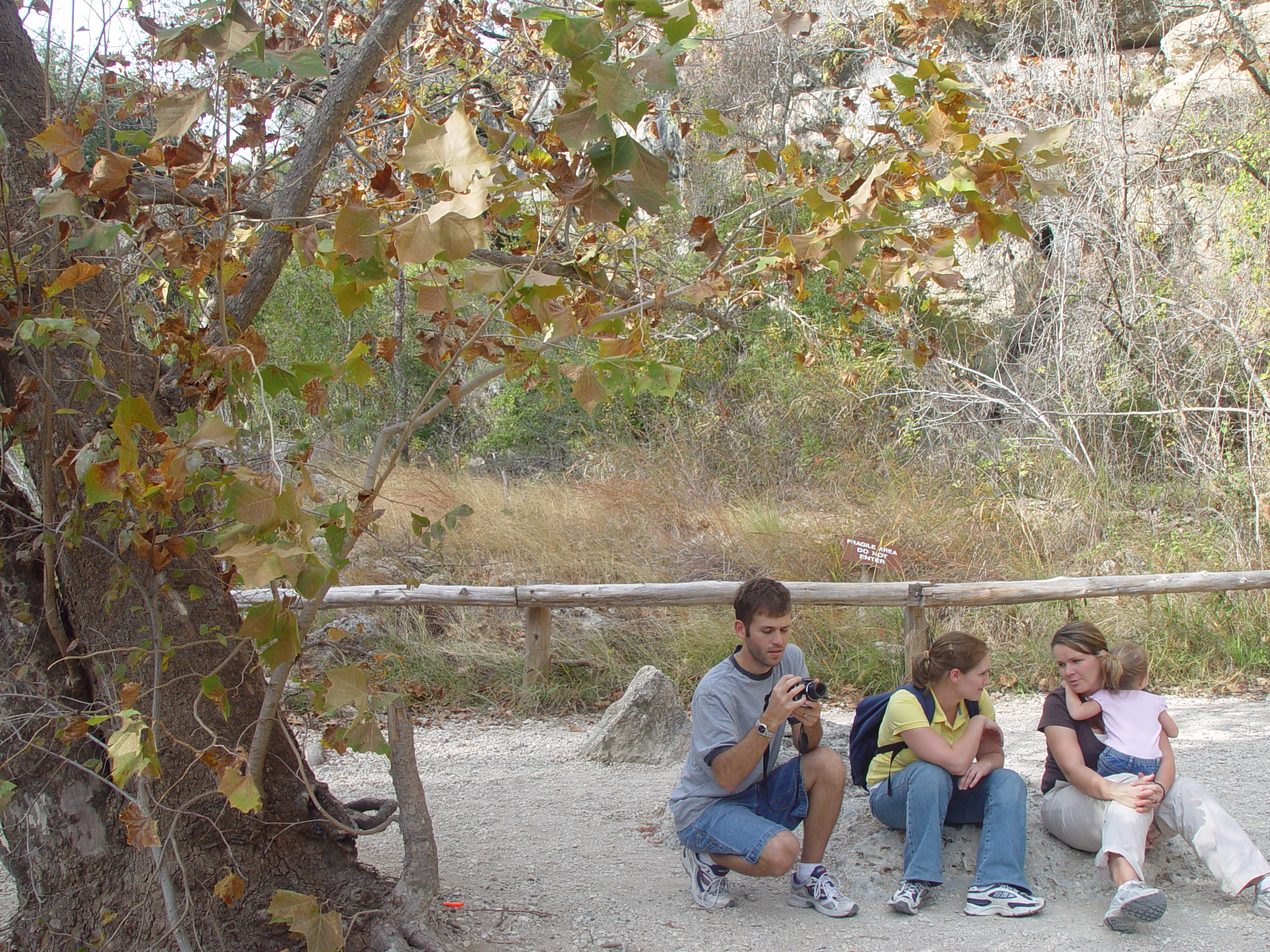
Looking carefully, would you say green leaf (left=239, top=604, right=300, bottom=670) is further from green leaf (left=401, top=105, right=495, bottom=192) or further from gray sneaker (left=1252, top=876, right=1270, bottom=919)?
gray sneaker (left=1252, top=876, right=1270, bottom=919)

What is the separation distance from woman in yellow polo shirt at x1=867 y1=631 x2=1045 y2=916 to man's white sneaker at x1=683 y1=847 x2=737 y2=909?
0.53 meters

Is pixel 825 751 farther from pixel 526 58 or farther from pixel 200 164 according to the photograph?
pixel 526 58

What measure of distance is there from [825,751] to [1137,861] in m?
0.97

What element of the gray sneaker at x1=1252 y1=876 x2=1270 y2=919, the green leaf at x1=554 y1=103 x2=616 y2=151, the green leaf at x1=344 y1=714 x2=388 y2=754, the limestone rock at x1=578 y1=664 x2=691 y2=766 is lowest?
the limestone rock at x1=578 y1=664 x2=691 y2=766

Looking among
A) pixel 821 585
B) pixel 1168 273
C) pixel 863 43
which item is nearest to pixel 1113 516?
pixel 1168 273

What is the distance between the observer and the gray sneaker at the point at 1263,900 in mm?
2848

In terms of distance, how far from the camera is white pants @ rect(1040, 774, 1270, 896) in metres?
2.92

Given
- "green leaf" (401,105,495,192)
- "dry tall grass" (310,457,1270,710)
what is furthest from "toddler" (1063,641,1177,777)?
"green leaf" (401,105,495,192)

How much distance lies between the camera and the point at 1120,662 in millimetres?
3199

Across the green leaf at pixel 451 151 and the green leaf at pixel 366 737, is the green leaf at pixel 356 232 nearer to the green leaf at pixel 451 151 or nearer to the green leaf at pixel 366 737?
the green leaf at pixel 451 151

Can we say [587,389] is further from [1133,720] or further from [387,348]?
[1133,720]

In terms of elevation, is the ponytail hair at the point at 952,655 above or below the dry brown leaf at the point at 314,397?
below

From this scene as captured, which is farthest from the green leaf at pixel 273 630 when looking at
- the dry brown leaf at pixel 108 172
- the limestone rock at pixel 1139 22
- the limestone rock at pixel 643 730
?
the limestone rock at pixel 1139 22

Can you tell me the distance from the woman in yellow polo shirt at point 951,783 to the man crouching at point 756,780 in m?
0.22
